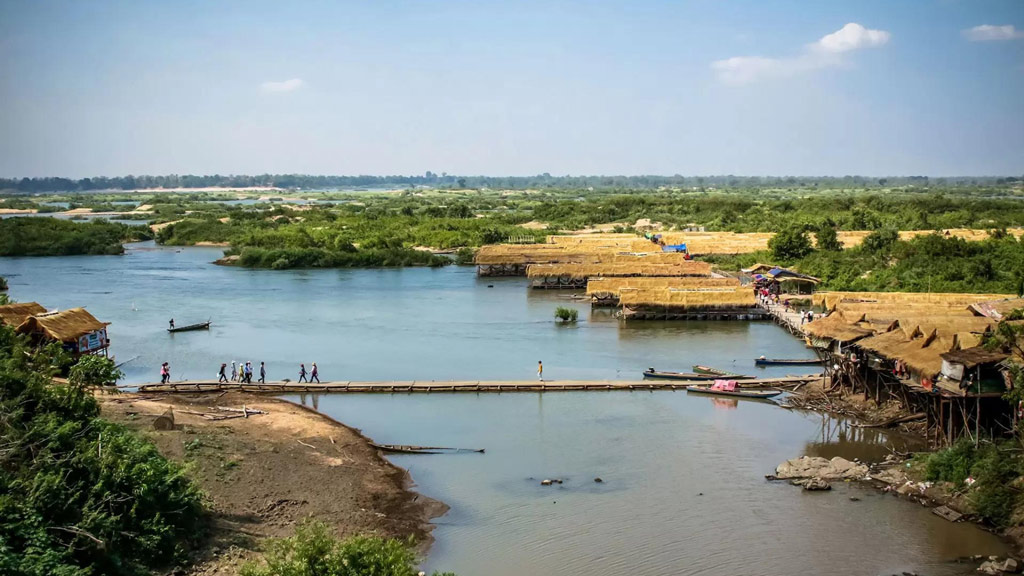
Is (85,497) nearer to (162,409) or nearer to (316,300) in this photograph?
(162,409)

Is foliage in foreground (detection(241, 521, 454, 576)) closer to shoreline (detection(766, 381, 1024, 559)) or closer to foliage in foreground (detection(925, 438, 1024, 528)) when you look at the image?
shoreline (detection(766, 381, 1024, 559))

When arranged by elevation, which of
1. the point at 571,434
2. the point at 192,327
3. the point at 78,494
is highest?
the point at 78,494

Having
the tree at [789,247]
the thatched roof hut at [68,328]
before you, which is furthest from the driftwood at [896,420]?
the tree at [789,247]

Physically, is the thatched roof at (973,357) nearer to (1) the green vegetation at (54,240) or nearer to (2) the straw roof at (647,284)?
(2) the straw roof at (647,284)

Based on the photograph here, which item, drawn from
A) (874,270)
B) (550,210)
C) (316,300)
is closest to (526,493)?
(316,300)

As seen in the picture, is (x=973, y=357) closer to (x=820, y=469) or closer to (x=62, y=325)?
(x=820, y=469)

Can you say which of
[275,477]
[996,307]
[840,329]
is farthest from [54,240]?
[996,307]
